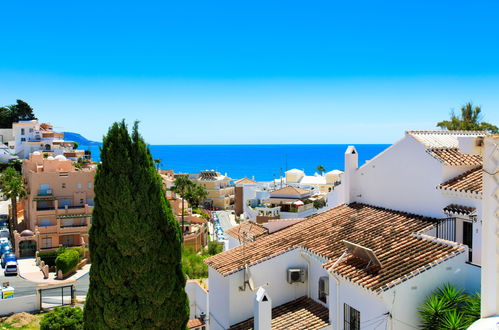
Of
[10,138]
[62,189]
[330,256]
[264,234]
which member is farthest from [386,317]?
[10,138]

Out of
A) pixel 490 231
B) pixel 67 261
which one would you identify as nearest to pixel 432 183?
pixel 490 231

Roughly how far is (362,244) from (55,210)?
5151 centimetres

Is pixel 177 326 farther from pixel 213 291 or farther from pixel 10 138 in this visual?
pixel 10 138

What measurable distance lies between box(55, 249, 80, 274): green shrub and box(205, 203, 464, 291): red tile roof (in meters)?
32.2

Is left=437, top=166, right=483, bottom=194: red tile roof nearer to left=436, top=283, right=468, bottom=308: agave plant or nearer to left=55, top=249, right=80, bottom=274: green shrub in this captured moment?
left=436, top=283, right=468, bottom=308: agave plant

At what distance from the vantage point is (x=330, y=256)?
→ 585 inches

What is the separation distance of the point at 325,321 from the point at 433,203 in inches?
214

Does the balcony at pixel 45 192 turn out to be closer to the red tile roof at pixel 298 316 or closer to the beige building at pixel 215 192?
the red tile roof at pixel 298 316

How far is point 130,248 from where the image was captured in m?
15.0

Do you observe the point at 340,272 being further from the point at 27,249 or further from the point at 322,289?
the point at 27,249

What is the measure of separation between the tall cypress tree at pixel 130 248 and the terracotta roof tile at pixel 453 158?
9447 millimetres

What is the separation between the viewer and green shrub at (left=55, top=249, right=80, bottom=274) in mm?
45500

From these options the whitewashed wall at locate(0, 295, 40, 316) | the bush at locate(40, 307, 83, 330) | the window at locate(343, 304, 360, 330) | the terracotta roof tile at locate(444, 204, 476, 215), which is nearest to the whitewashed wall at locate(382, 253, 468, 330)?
the window at locate(343, 304, 360, 330)

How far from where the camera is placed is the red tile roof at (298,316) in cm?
1523
